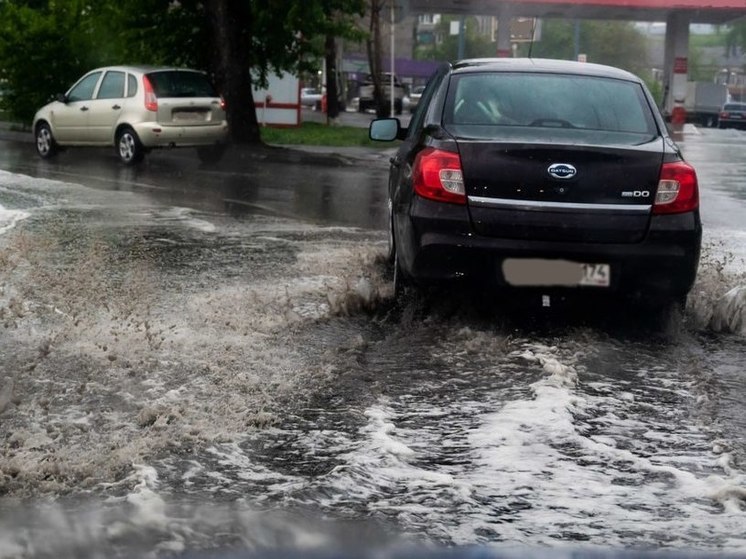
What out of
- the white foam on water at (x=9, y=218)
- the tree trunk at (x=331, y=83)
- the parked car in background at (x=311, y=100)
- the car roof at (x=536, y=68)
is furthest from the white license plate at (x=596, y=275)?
the parked car in background at (x=311, y=100)

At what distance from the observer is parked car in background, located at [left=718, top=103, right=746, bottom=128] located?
58625mm

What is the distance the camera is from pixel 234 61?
24.0m

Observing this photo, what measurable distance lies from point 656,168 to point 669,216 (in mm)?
260

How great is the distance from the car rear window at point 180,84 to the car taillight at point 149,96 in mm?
71

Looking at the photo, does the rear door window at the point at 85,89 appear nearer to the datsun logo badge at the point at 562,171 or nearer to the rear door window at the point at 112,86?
the rear door window at the point at 112,86

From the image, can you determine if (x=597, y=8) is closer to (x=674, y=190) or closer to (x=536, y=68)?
(x=536, y=68)

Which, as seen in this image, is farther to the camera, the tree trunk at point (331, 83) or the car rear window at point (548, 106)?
the tree trunk at point (331, 83)

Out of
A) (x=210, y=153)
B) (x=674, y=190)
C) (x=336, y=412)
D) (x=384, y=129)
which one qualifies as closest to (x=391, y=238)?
(x=384, y=129)

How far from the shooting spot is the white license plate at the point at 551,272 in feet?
22.2

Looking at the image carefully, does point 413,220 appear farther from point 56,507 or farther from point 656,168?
point 56,507

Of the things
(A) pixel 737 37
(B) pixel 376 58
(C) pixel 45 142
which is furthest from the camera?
(A) pixel 737 37

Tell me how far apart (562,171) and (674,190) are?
0.61 metres

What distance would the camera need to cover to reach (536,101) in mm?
7617

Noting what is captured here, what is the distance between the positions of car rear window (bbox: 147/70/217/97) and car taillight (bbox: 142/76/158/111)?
0.07 metres
